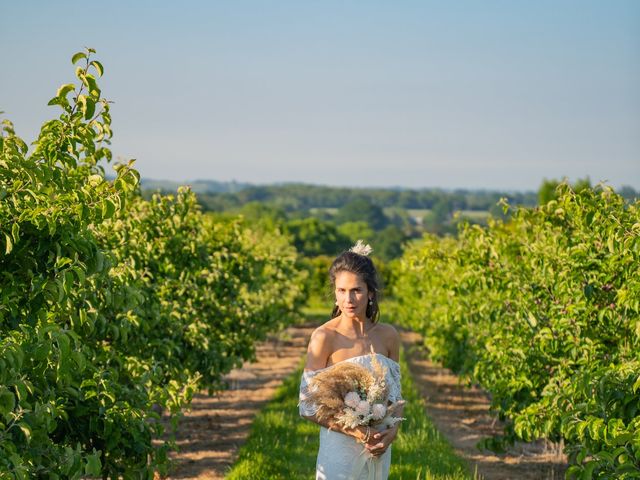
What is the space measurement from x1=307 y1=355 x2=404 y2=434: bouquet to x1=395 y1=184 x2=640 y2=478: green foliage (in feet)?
4.59

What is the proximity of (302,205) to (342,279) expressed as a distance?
189786 millimetres

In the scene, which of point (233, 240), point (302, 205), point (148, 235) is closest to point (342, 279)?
point (148, 235)

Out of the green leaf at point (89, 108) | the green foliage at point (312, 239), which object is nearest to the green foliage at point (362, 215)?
the green foliage at point (312, 239)

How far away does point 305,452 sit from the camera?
9.78 m

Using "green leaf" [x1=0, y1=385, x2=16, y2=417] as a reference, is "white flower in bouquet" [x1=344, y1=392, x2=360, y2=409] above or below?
below

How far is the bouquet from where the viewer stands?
4.30 metres

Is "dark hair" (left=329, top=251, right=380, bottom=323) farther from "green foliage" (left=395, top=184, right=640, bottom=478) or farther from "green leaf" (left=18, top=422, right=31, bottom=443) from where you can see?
"green leaf" (left=18, top=422, right=31, bottom=443)

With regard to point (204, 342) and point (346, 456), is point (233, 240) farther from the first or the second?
point (346, 456)

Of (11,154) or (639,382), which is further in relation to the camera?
(639,382)

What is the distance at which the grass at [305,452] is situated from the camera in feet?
27.6

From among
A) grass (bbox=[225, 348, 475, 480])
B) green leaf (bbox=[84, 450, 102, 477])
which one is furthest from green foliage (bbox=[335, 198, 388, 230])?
green leaf (bbox=[84, 450, 102, 477])

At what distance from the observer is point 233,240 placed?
1240 cm

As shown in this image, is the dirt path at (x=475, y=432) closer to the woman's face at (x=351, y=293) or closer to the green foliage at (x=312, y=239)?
the woman's face at (x=351, y=293)

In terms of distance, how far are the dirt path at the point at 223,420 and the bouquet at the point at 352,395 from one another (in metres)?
2.27
